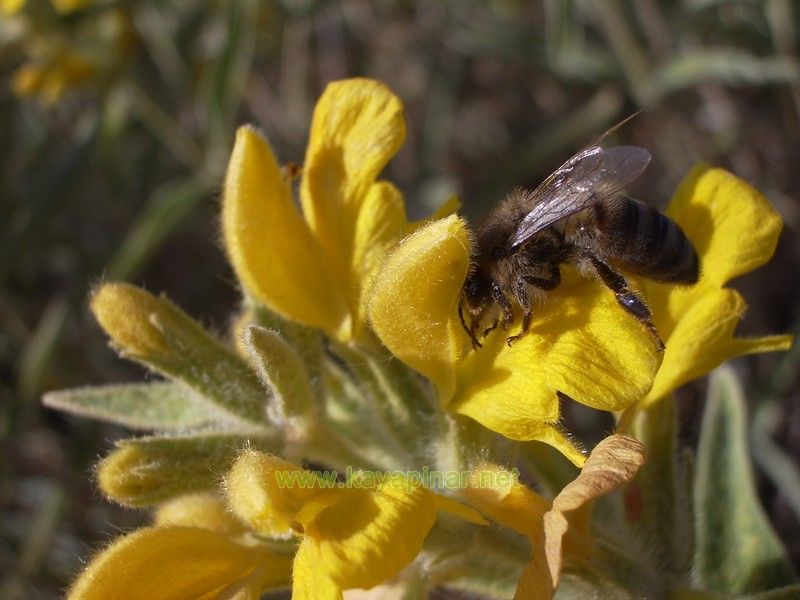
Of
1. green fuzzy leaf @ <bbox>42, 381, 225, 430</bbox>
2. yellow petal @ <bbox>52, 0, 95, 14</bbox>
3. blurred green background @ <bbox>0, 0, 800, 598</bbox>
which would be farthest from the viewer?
yellow petal @ <bbox>52, 0, 95, 14</bbox>

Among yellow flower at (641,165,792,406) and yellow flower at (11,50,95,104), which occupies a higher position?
yellow flower at (11,50,95,104)

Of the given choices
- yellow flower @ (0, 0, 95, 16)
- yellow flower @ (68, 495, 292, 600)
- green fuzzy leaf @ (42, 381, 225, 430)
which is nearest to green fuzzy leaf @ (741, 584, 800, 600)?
yellow flower @ (68, 495, 292, 600)

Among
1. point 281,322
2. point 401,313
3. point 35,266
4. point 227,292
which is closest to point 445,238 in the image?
point 401,313

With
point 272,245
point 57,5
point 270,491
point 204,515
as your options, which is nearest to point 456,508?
point 270,491

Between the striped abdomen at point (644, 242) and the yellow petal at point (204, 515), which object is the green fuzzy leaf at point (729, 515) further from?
the yellow petal at point (204, 515)

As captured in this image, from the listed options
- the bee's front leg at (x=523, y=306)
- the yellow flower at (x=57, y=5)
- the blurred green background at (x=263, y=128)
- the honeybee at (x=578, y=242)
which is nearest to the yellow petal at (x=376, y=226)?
the honeybee at (x=578, y=242)

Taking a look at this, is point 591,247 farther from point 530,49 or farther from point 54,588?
point 54,588

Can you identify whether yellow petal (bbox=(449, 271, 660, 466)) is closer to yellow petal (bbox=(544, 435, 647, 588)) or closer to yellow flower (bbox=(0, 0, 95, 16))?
yellow petal (bbox=(544, 435, 647, 588))
